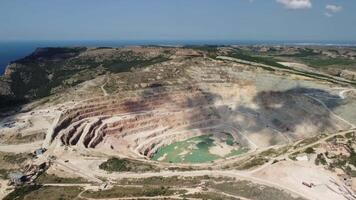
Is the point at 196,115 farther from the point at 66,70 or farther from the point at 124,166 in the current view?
the point at 66,70

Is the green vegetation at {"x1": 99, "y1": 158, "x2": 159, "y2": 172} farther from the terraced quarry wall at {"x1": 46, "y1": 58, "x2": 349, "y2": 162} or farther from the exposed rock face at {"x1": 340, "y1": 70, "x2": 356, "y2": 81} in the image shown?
the exposed rock face at {"x1": 340, "y1": 70, "x2": 356, "y2": 81}

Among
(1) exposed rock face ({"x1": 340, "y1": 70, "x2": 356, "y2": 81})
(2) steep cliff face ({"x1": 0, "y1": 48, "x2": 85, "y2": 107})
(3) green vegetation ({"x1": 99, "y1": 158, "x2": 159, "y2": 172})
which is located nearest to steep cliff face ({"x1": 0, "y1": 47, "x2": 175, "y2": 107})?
(2) steep cliff face ({"x1": 0, "y1": 48, "x2": 85, "y2": 107})

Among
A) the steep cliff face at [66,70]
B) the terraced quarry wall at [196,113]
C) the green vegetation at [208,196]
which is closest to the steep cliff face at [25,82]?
the steep cliff face at [66,70]

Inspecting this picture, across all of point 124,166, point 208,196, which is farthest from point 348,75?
point 208,196

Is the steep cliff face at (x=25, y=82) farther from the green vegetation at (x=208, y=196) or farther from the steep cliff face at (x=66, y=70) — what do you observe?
the green vegetation at (x=208, y=196)

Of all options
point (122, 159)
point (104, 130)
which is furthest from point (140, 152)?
point (122, 159)

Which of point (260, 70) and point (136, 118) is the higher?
point (260, 70)

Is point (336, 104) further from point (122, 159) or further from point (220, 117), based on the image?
point (122, 159)

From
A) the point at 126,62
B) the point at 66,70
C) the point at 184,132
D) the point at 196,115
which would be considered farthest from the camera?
the point at 66,70
